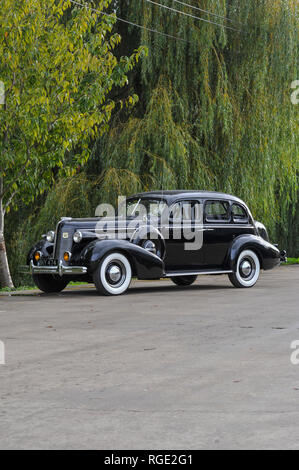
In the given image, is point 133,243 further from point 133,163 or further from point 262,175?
point 262,175

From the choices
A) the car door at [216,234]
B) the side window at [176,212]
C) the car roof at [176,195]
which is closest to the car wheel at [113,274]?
the side window at [176,212]

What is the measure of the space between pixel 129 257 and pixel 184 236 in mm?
1531

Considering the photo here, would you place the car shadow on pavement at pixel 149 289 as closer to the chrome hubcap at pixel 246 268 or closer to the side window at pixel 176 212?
the chrome hubcap at pixel 246 268

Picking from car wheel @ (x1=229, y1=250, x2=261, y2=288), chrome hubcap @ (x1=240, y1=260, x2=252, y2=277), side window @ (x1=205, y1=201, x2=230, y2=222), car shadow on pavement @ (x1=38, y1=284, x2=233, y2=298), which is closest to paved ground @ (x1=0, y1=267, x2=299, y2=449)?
car shadow on pavement @ (x1=38, y1=284, x2=233, y2=298)

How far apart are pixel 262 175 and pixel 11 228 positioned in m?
6.90

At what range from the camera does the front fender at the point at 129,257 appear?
14.4 m

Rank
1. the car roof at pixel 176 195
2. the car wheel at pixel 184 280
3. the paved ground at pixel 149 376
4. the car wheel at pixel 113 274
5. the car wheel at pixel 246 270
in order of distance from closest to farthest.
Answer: the paved ground at pixel 149 376 → the car wheel at pixel 113 274 → the car roof at pixel 176 195 → the car wheel at pixel 246 270 → the car wheel at pixel 184 280

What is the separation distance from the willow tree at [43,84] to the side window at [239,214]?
3.45 m

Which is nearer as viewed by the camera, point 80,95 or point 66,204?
point 80,95

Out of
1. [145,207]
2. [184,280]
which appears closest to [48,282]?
[145,207]

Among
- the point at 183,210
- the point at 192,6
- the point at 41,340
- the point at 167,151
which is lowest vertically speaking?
the point at 41,340

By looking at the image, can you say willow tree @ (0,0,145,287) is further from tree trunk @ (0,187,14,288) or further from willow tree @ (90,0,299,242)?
willow tree @ (90,0,299,242)

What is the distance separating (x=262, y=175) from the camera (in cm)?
2175

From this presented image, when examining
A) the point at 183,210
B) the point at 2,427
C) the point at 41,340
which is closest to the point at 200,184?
the point at 183,210
